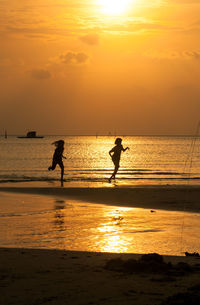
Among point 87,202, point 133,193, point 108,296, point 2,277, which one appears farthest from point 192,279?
point 133,193

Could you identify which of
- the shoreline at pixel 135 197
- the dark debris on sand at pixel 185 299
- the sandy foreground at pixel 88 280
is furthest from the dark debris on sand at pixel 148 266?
the shoreline at pixel 135 197

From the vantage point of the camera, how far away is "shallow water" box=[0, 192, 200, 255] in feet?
30.5

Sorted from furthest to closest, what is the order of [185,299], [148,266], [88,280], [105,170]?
[105,170] → [148,266] → [88,280] → [185,299]

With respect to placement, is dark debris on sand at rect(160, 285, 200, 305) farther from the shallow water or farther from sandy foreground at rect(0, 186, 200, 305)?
the shallow water

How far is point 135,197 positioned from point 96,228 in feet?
24.6

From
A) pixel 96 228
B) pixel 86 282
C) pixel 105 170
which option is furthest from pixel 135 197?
pixel 105 170

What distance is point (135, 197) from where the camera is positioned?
61.4ft

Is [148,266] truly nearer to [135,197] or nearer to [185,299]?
[185,299]

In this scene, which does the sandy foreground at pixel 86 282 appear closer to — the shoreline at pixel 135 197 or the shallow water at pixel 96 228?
Result: the shallow water at pixel 96 228

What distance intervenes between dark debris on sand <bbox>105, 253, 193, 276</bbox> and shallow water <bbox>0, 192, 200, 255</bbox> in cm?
148

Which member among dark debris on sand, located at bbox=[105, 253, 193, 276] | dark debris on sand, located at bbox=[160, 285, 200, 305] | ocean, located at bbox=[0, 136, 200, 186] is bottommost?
ocean, located at bbox=[0, 136, 200, 186]

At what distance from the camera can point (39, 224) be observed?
11.8 m

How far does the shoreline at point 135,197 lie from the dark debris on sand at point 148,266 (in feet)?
26.2

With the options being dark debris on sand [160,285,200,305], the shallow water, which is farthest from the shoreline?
dark debris on sand [160,285,200,305]
